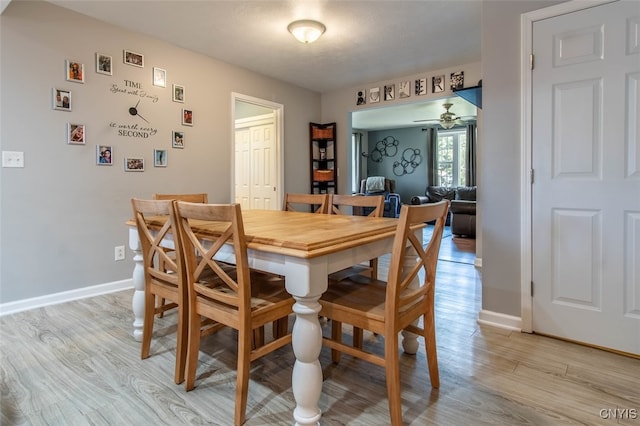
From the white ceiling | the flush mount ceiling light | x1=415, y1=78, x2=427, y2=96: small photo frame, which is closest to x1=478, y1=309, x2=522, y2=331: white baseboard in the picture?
the white ceiling

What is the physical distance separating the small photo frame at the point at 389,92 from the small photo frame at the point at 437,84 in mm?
524

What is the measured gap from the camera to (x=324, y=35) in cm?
328

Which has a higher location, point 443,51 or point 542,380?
point 443,51

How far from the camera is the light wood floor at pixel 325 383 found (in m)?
1.42

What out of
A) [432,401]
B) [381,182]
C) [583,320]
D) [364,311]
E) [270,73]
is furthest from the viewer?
[381,182]

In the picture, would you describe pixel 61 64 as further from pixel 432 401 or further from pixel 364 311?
pixel 432 401

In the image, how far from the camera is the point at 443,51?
146 inches

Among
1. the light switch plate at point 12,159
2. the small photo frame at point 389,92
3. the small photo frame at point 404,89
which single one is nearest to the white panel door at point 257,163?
the small photo frame at point 389,92

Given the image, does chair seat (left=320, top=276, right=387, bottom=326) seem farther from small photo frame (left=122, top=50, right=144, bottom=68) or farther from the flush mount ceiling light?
small photo frame (left=122, top=50, right=144, bottom=68)

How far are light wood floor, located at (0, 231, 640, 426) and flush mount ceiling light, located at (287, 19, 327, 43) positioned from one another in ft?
8.32

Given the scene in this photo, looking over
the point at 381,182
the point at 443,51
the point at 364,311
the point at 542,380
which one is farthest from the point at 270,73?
the point at 381,182

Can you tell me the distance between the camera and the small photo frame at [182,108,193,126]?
11.9ft

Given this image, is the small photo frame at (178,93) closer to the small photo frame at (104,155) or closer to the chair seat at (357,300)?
the small photo frame at (104,155)

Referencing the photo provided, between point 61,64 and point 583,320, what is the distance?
13.7 ft
